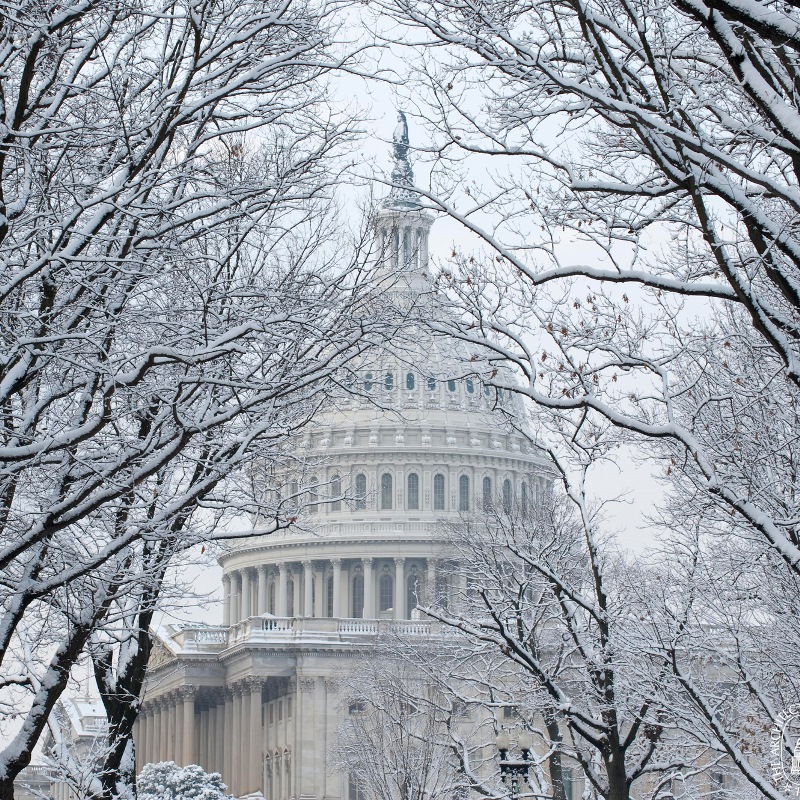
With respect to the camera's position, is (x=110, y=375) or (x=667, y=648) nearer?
(x=110, y=375)

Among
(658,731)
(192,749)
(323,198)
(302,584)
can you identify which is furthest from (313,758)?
(323,198)

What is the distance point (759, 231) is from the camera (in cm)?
1140

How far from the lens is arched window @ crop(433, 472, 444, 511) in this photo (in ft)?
447

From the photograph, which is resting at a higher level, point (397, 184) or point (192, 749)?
point (192, 749)

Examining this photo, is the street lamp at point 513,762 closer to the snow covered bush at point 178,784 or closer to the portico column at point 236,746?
the snow covered bush at point 178,784

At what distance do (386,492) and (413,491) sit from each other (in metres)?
2.27

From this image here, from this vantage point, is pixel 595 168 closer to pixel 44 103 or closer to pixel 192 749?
pixel 44 103

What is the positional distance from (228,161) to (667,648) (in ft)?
29.5

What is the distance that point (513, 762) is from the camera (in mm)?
24984

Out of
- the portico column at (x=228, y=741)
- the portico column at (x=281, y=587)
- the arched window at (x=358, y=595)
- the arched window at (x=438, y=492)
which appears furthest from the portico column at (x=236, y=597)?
the portico column at (x=228, y=741)

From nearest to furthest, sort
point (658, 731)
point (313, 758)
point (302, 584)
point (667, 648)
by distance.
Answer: point (667, 648) < point (658, 731) < point (313, 758) < point (302, 584)

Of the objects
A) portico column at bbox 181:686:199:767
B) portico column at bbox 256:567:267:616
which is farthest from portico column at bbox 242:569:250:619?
→ portico column at bbox 181:686:199:767

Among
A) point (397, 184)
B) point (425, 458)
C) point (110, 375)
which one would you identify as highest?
point (425, 458)

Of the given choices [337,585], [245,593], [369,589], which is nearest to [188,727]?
[337,585]
